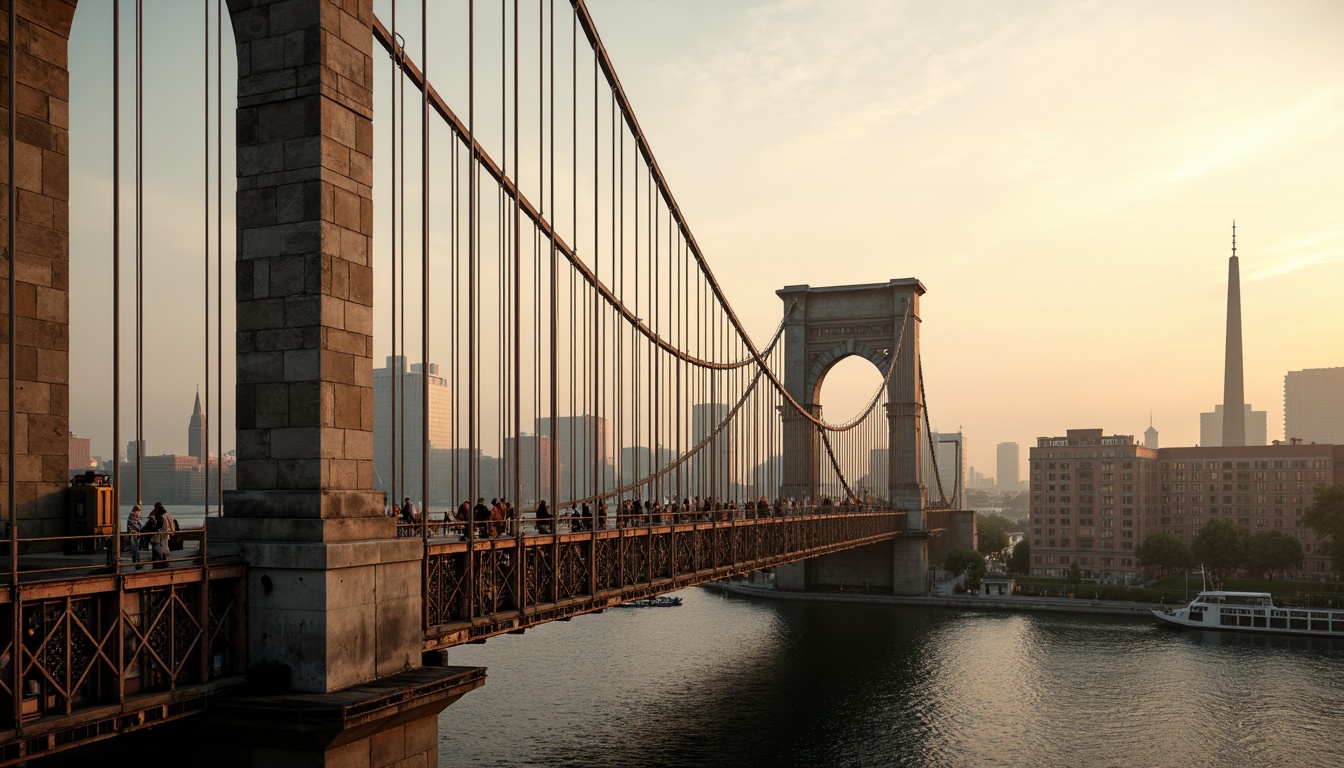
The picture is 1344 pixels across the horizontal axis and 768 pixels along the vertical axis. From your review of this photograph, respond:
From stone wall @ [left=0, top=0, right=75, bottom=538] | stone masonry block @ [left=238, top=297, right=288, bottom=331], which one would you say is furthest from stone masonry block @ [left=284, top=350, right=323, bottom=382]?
stone wall @ [left=0, top=0, right=75, bottom=538]

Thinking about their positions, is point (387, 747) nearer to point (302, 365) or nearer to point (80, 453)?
point (302, 365)

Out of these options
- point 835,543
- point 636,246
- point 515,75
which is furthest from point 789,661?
point 515,75

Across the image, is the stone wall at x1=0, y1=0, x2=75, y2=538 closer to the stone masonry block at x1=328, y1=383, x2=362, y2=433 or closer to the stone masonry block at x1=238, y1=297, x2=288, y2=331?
the stone masonry block at x1=238, y1=297, x2=288, y2=331

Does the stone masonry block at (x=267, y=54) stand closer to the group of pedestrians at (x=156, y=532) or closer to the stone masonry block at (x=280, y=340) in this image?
the stone masonry block at (x=280, y=340)

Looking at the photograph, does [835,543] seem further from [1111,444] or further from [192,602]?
[1111,444]

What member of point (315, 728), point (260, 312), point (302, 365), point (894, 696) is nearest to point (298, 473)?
point (302, 365)

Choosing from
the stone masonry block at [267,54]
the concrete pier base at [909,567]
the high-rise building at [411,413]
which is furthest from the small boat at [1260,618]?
the stone masonry block at [267,54]
